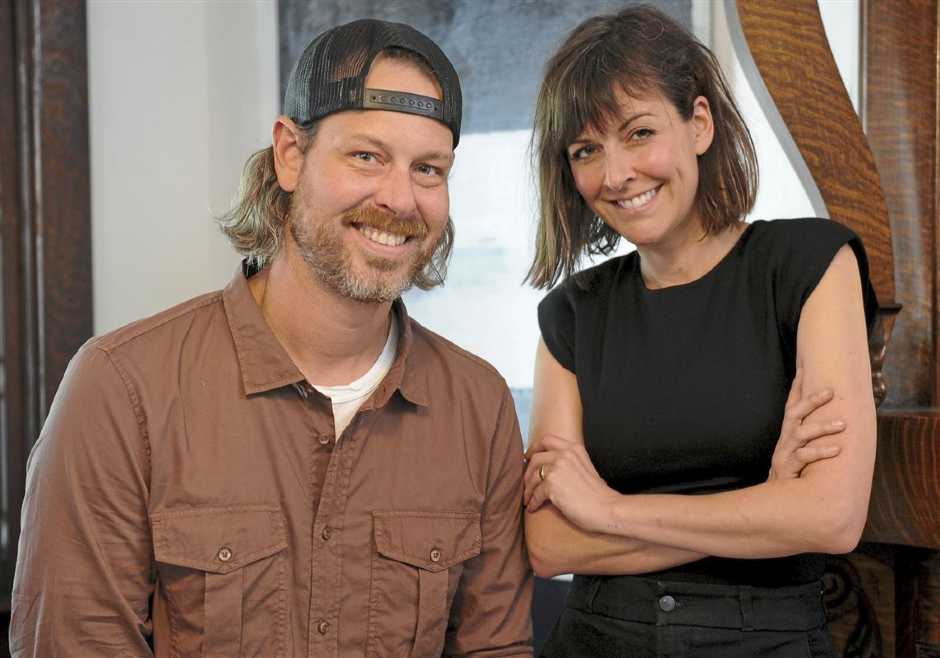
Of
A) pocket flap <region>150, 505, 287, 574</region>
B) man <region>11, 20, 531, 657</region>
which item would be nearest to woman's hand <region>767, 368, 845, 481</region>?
man <region>11, 20, 531, 657</region>

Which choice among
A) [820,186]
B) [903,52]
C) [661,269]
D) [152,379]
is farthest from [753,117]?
[152,379]

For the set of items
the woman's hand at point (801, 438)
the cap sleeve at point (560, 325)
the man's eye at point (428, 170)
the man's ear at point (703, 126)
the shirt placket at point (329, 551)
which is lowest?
the shirt placket at point (329, 551)

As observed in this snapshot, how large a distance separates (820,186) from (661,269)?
1.18 ft

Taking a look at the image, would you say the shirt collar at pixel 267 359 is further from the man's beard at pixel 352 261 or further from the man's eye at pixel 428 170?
the man's eye at pixel 428 170

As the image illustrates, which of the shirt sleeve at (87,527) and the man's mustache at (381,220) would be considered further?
the man's mustache at (381,220)

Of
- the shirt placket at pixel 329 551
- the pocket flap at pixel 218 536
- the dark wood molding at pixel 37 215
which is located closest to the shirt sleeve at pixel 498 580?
the shirt placket at pixel 329 551

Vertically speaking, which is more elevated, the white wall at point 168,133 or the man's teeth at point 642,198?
the white wall at point 168,133

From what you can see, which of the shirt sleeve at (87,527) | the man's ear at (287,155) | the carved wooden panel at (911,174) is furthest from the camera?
the carved wooden panel at (911,174)

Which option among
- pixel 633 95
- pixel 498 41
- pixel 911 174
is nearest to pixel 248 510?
pixel 633 95

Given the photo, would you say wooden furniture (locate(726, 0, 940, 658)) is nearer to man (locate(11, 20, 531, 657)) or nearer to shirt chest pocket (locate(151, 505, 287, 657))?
man (locate(11, 20, 531, 657))

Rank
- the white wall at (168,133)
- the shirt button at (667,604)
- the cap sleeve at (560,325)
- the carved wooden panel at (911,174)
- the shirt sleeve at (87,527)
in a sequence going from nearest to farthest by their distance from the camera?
the shirt sleeve at (87,527) → the shirt button at (667,604) → the cap sleeve at (560,325) → the carved wooden panel at (911,174) → the white wall at (168,133)

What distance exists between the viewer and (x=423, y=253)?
1757 millimetres

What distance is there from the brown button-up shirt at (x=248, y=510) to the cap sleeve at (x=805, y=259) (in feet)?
1.75

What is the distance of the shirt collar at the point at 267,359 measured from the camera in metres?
1.70
